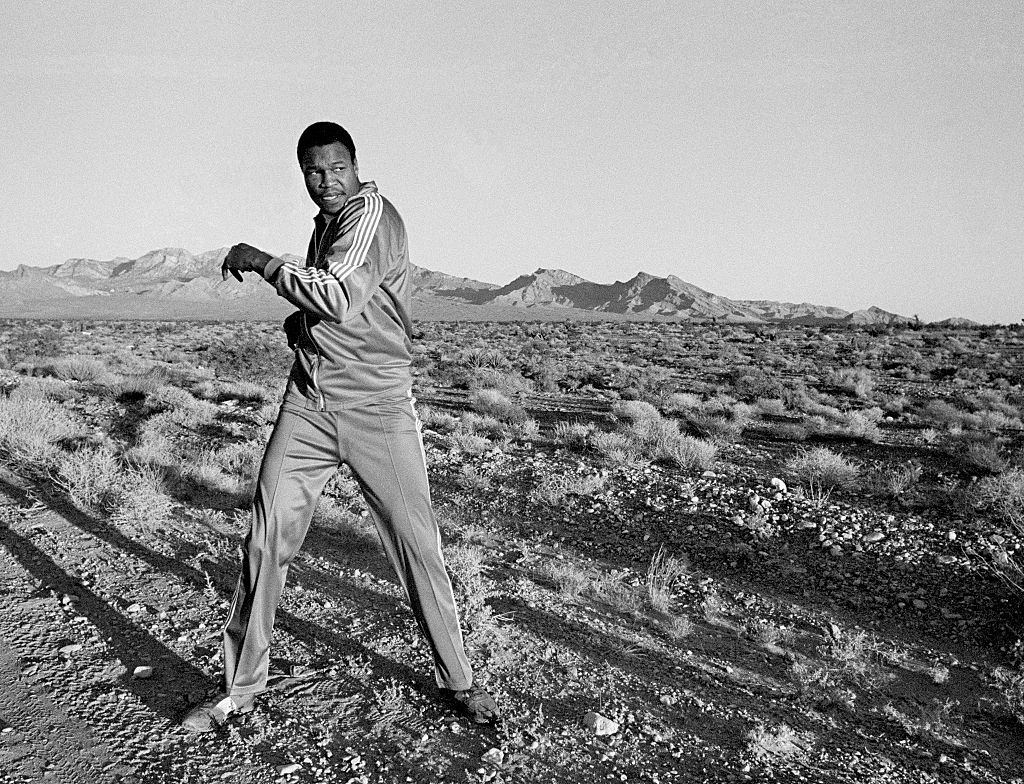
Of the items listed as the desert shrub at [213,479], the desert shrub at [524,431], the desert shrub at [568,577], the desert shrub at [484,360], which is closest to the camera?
the desert shrub at [568,577]

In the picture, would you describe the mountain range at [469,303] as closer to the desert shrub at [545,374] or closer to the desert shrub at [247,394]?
the desert shrub at [545,374]

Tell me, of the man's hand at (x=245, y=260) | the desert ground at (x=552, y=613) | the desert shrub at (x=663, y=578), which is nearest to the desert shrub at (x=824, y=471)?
the desert ground at (x=552, y=613)

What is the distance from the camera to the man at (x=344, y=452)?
2.76m

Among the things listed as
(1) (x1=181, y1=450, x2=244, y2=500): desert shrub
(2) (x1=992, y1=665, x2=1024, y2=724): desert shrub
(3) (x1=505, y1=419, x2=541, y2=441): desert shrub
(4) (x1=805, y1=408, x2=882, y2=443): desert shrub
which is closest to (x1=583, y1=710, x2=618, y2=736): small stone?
(2) (x1=992, y1=665, x2=1024, y2=724): desert shrub

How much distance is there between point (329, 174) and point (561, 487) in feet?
15.3

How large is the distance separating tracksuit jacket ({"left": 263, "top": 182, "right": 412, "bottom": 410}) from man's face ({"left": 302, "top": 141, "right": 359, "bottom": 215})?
71 mm

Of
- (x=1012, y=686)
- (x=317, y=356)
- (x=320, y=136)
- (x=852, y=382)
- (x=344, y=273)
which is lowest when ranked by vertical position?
(x=1012, y=686)

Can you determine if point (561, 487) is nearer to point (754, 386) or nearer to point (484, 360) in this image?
point (754, 386)

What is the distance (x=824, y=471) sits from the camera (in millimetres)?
7445

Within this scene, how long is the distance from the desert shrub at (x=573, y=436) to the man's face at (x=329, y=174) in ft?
20.9

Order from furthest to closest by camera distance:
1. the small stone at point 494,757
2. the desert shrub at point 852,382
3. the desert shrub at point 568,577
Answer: the desert shrub at point 852,382 → the desert shrub at point 568,577 → the small stone at point 494,757

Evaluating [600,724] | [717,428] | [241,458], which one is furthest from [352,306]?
[717,428]

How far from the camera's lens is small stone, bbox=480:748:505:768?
8.83 feet

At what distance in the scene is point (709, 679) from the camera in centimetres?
349
